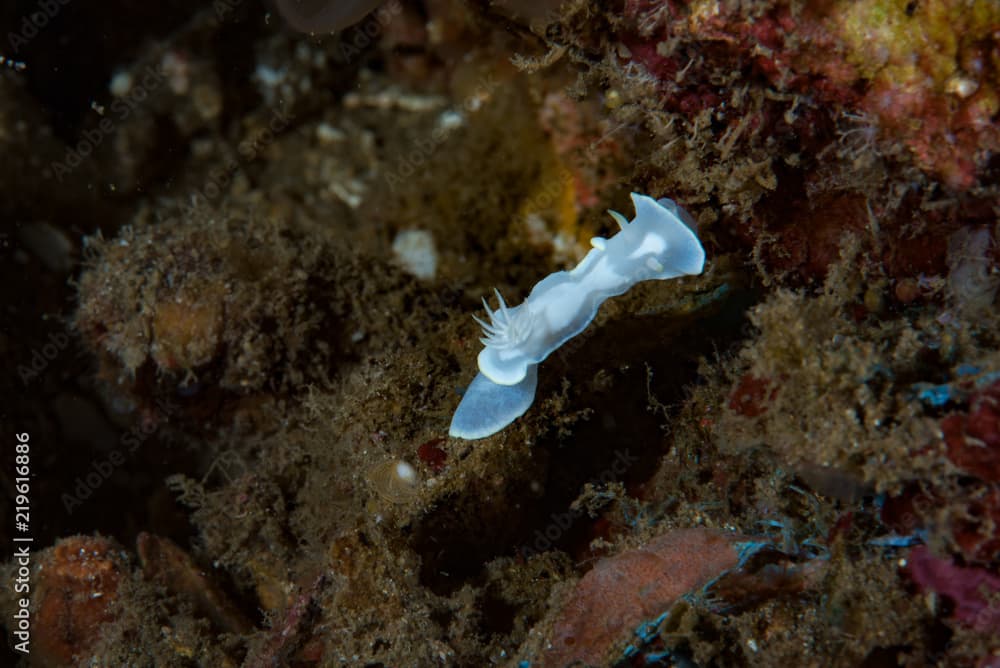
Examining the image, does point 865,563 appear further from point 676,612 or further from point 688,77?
point 688,77

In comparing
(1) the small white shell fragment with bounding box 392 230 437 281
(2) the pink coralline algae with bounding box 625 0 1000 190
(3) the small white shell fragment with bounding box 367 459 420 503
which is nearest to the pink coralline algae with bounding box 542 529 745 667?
(3) the small white shell fragment with bounding box 367 459 420 503

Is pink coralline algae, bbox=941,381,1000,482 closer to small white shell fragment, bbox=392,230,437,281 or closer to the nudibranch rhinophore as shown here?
the nudibranch rhinophore

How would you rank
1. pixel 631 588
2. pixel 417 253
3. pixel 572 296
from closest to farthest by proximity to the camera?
pixel 631 588, pixel 572 296, pixel 417 253

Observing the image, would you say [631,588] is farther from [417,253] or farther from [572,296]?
[417,253]

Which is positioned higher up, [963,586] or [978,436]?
[978,436]

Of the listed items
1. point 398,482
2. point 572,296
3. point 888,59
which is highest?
point 888,59

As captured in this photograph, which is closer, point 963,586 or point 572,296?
point 963,586

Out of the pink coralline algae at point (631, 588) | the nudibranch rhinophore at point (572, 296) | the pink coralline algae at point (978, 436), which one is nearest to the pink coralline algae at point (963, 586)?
the pink coralline algae at point (978, 436)

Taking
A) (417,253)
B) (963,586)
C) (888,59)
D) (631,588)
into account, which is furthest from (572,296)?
(417,253)

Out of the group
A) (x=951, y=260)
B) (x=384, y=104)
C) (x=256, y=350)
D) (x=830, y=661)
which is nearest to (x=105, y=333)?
(x=256, y=350)
